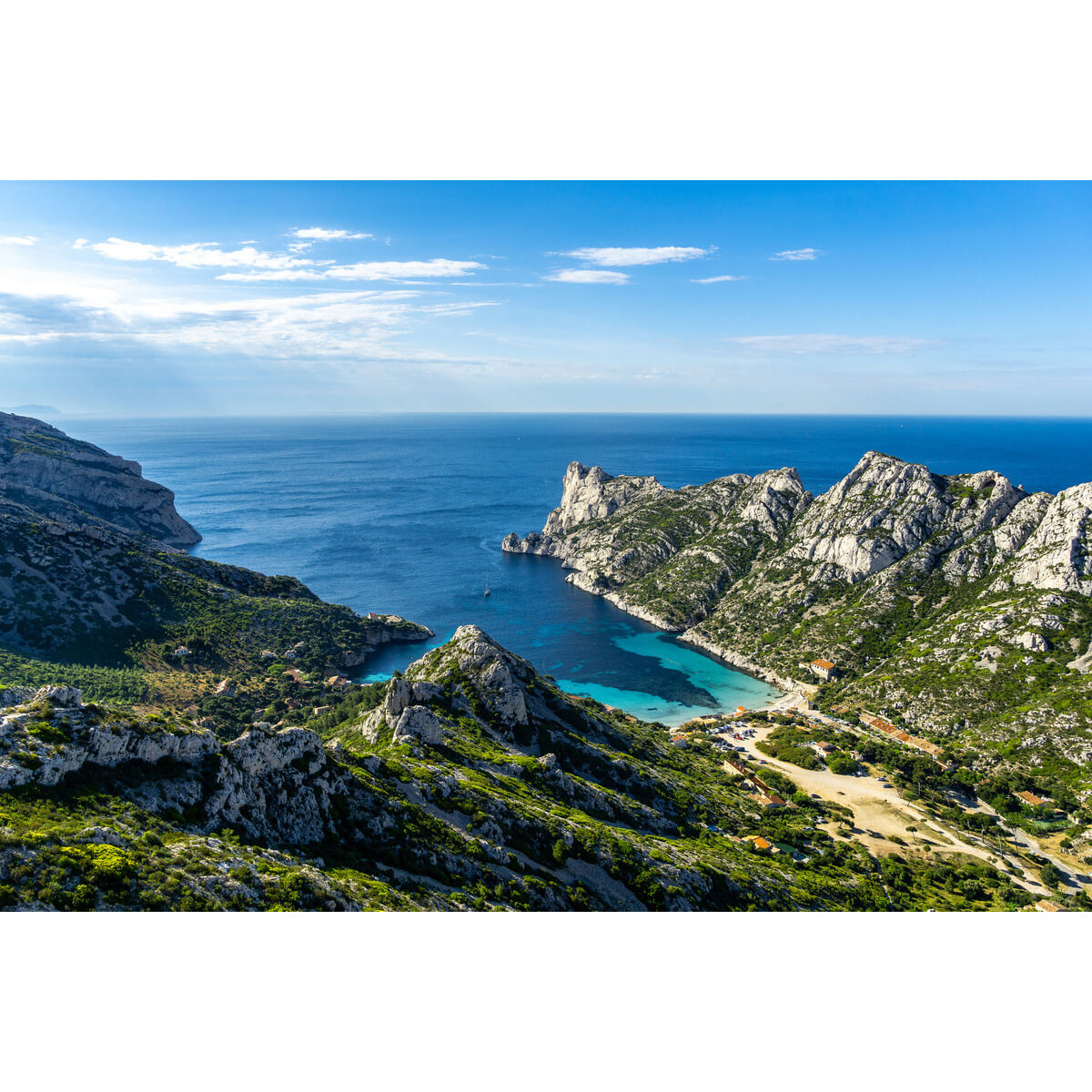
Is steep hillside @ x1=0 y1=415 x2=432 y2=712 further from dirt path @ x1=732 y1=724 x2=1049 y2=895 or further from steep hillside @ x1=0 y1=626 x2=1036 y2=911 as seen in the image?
dirt path @ x1=732 y1=724 x2=1049 y2=895

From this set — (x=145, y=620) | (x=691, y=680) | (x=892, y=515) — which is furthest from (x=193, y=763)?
(x=892, y=515)

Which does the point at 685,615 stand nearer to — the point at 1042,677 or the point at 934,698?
the point at 934,698

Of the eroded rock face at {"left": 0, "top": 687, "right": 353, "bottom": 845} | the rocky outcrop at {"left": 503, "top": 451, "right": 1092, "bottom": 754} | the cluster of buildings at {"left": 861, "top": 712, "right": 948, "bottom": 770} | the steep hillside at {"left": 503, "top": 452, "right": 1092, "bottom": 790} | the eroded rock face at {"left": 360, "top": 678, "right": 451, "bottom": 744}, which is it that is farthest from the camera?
the rocky outcrop at {"left": 503, "top": 451, "right": 1092, "bottom": 754}

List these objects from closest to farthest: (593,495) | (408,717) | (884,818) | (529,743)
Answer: (408,717)
(529,743)
(884,818)
(593,495)

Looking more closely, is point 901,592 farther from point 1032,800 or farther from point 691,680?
point 1032,800

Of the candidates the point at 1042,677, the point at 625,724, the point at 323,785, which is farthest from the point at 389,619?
the point at 1042,677

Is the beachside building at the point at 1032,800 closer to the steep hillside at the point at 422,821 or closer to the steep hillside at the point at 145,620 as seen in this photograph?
the steep hillside at the point at 422,821

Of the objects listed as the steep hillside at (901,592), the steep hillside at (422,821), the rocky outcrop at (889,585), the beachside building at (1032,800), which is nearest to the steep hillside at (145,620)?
the steep hillside at (422,821)

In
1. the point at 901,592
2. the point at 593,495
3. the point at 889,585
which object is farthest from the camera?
the point at 593,495

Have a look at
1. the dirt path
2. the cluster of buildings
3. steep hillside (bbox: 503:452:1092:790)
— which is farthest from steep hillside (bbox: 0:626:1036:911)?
steep hillside (bbox: 503:452:1092:790)
